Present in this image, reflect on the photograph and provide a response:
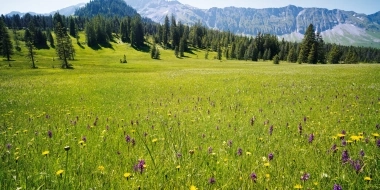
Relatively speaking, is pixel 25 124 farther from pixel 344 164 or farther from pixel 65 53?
pixel 65 53

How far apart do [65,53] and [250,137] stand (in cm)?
8267

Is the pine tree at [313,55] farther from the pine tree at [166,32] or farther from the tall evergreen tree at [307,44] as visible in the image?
the pine tree at [166,32]

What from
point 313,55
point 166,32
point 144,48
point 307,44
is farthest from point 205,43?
point 313,55

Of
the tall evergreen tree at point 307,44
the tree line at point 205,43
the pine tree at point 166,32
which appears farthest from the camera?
the pine tree at point 166,32

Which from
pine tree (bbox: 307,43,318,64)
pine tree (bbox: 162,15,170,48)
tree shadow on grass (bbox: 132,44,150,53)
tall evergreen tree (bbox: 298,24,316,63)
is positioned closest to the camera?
pine tree (bbox: 307,43,318,64)

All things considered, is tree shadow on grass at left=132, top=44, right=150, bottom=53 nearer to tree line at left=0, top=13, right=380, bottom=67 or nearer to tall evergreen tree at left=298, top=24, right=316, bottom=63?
tree line at left=0, top=13, right=380, bottom=67

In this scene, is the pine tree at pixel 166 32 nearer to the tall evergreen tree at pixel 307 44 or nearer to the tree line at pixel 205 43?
the tree line at pixel 205 43

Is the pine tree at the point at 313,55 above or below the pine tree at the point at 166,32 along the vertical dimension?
below

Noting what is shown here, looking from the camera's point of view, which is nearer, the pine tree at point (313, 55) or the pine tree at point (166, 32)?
the pine tree at point (313, 55)

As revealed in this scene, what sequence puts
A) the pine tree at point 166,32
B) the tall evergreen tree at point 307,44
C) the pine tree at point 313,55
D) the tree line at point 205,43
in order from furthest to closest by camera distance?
1. the pine tree at point 166,32
2. the tree line at point 205,43
3. the tall evergreen tree at point 307,44
4. the pine tree at point 313,55

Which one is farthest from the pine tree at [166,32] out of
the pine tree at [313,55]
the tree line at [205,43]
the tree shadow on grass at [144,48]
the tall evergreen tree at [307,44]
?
the pine tree at [313,55]

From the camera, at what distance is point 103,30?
165 meters

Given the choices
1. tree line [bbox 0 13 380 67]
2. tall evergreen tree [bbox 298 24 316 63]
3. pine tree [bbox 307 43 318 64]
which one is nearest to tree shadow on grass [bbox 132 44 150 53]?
tree line [bbox 0 13 380 67]

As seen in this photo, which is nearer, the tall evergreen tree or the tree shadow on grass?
the tall evergreen tree
